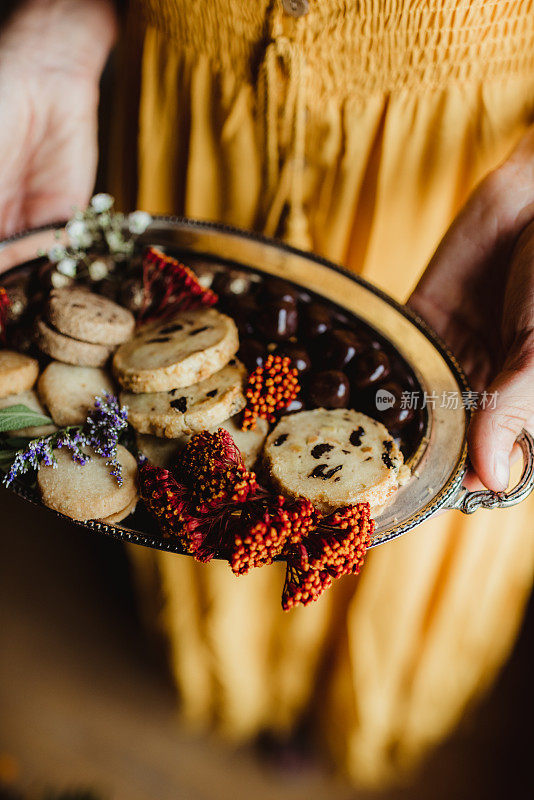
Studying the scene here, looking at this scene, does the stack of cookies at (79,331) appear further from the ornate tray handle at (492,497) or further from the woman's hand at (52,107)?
the ornate tray handle at (492,497)

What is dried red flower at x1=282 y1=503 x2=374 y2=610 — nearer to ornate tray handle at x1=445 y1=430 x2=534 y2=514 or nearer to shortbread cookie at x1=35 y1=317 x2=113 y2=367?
ornate tray handle at x1=445 y1=430 x2=534 y2=514

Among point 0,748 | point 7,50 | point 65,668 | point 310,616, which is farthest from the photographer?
point 65,668

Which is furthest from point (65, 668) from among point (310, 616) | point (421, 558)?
point (421, 558)

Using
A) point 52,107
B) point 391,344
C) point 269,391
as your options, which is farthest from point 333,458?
point 52,107

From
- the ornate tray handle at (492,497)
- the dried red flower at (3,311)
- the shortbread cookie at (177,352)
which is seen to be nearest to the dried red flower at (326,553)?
the ornate tray handle at (492,497)

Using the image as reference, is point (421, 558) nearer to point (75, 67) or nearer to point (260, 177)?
point (260, 177)

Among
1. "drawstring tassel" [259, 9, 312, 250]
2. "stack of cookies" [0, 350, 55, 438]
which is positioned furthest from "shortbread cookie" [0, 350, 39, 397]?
"drawstring tassel" [259, 9, 312, 250]
